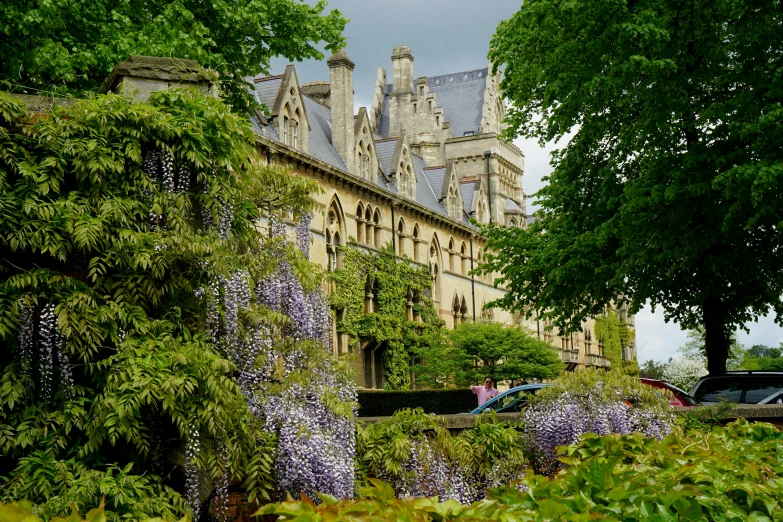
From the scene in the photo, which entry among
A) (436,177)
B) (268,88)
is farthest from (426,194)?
(268,88)

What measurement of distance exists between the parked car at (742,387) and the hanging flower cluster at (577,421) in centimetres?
672

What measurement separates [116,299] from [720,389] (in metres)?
14.5

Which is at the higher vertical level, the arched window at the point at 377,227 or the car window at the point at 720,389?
the arched window at the point at 377,227

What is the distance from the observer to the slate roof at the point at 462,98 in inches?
2502

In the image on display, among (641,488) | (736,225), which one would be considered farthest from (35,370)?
(736,225)

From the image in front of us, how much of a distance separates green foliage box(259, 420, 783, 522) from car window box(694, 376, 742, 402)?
13.3 meters

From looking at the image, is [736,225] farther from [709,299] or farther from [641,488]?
[641,488]

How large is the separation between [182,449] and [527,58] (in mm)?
17521

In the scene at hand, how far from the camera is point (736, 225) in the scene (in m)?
18.8

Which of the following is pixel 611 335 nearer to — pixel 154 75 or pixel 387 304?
pixel 387 304

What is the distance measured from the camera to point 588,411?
A: 11086 mm

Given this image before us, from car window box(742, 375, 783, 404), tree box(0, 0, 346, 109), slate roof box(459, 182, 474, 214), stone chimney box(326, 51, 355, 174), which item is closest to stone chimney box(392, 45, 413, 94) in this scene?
slate roof box(459, 182, 474, 214)

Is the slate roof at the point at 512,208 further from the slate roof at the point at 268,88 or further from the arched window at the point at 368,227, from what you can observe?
the slate roof at the point at 268,88

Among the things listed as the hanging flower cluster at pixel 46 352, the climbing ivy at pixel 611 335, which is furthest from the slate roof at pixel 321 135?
the climbing ivy at pixel 611 335
